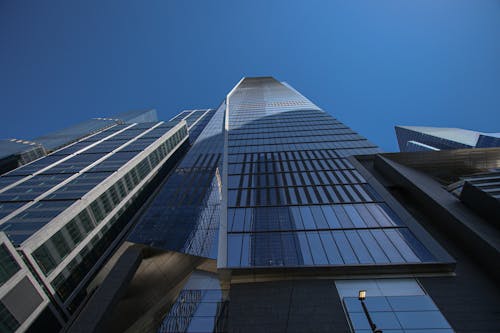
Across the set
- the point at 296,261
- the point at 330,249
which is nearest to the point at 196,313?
the point at 296,261

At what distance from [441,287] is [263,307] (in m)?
9.90

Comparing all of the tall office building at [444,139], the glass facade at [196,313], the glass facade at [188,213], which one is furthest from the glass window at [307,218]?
the tall office building at [444,139]

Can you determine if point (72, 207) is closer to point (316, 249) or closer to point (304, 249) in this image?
point (304, 249)

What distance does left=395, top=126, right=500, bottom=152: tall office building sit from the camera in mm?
71975

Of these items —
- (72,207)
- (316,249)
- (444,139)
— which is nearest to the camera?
(316,249)

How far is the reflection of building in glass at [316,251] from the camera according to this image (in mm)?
9805

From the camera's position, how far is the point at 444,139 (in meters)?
91.6

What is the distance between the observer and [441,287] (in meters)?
10.5

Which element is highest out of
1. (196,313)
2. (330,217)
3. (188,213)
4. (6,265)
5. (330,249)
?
(330,217)

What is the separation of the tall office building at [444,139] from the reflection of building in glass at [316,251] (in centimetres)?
7922

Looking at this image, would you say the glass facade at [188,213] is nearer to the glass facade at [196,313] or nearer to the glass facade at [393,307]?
the glass facade at [196,313]

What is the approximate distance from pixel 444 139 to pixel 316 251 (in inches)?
4731

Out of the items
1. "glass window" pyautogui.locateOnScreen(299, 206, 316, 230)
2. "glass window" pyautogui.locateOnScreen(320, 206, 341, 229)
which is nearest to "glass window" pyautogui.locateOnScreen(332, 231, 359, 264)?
"glass window" pyautogui.locateOnScreen(320, 206, 341, 229)

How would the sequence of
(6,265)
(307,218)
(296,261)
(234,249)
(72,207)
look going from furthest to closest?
1. (72,207)
2. (6,265)
3. (307,218)
4. (234,249)
5. (296,261)
